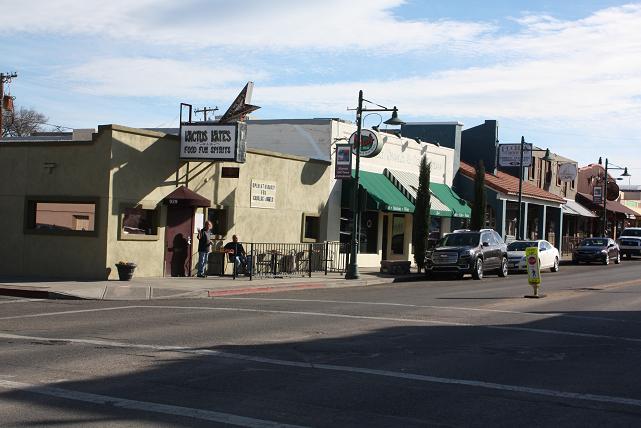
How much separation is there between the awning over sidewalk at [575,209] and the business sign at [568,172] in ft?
6.74

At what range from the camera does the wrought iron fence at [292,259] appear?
88.8ft

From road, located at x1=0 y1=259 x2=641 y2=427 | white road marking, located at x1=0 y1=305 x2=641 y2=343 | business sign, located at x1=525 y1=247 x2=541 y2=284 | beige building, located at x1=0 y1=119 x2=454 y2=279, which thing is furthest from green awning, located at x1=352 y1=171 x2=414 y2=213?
white road marking, located at x1=0 y1=305 x2=641 y2=343

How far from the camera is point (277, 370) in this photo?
32.9 ft

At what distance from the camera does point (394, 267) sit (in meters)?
30.7

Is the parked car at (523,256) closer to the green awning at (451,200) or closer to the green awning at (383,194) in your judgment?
the green awning at (451,200)

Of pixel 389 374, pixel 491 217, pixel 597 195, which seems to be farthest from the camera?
pixel 597 195

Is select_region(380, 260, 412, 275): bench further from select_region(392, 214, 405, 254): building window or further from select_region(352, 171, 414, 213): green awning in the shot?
select_region(392, 214, 405, 254): building window

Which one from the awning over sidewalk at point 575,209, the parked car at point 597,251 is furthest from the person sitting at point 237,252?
the awning over sidewalk at point 575,209

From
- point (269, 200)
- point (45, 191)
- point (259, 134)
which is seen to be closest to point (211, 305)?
point (45, 191)

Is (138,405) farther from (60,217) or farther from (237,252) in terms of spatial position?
(237,252)

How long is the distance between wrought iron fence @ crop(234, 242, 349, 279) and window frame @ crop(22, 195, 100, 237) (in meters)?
4.57

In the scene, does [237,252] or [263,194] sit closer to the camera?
[237,252]

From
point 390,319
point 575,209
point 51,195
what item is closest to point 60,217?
point 51,195

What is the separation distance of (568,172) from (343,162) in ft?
104
